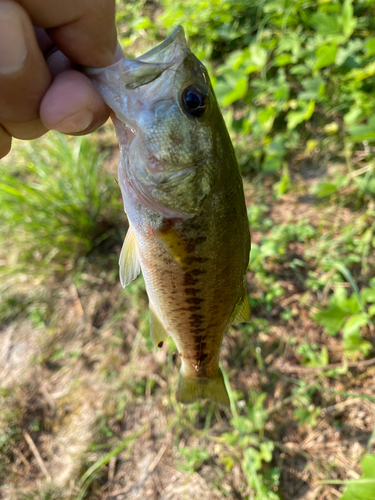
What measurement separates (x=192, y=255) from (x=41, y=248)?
2.61 meters

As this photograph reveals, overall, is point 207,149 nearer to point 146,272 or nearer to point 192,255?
point 192,255

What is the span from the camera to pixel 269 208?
10.6 ft

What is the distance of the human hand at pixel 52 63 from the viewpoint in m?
0.93

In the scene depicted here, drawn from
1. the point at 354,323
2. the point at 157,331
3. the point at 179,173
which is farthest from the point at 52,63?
the point at 354,323

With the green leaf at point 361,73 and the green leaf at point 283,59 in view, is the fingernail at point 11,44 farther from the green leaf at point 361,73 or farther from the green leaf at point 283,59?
the green leaf at point 361,73

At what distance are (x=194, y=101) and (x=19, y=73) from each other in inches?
22.1

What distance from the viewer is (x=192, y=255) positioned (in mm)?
1182

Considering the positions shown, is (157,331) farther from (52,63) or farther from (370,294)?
(370,294)

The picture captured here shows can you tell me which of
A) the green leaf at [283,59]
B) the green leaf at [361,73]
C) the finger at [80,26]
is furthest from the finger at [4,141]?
the green leaf at [361,73]

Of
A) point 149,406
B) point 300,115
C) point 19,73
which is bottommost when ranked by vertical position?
point 149,406

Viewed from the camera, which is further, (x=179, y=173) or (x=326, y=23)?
(x=326, y=23)

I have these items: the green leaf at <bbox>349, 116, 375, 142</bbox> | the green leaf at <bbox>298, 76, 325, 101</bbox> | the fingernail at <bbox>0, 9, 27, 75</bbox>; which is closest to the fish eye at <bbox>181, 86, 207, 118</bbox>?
the fingernail at <bbox>0, 9, 27, 75</bbox>

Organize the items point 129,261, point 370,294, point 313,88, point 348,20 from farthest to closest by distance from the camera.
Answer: point 313,88, point 348,20, point 370,294, point 129,261

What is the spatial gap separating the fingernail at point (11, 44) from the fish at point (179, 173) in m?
0.25
